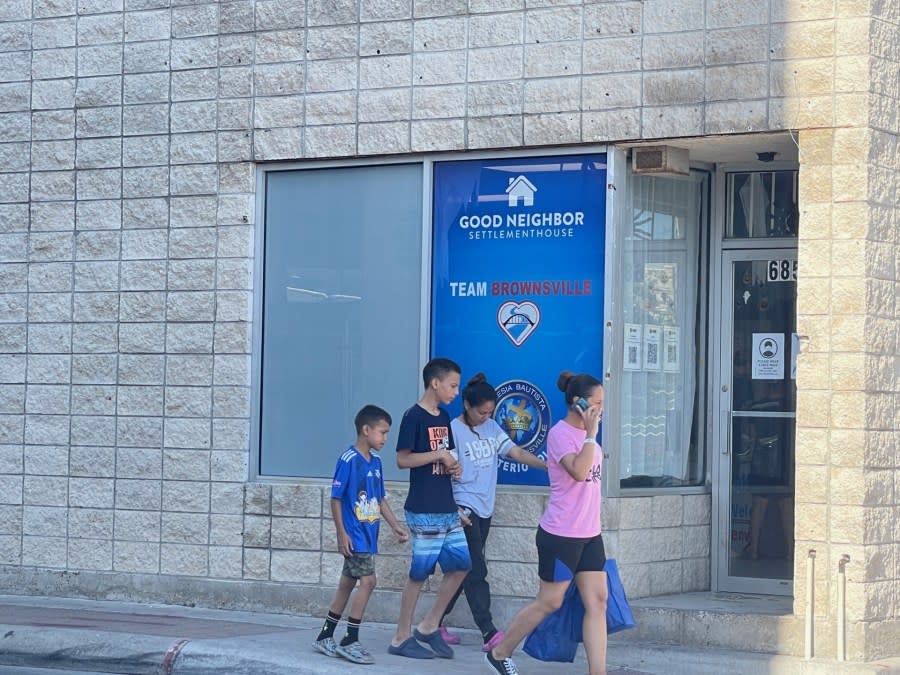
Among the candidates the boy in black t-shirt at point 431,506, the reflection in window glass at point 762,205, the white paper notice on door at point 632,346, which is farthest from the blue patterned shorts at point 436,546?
the reflection in window glass at point 762,205

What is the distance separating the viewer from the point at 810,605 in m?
9.69

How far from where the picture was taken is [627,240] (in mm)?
10938

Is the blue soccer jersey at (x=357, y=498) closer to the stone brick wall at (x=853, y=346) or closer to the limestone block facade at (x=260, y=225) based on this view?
the limestone block facade at (x=260, y=225)

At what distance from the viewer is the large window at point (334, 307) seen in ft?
37.5

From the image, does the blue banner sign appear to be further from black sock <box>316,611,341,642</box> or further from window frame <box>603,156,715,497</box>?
black sock <box>316,611,341,642</box>

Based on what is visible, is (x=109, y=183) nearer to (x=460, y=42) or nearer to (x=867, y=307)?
(x=460, y=42)

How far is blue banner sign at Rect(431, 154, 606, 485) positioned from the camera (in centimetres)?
1082

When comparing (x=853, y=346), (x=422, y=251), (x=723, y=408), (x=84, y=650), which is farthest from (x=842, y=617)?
(x=84, y=650)

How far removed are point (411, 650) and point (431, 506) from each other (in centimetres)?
99

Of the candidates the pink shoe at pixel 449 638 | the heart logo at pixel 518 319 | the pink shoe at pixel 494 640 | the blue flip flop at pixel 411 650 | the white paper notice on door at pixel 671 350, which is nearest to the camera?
the blue flip flop at pixel 411 650

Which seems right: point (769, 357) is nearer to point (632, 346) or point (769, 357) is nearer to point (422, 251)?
point (632, 346)

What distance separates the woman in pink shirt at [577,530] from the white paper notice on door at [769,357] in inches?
115

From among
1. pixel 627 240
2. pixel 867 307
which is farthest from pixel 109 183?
pixel 867 307

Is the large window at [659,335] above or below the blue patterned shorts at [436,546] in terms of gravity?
above
